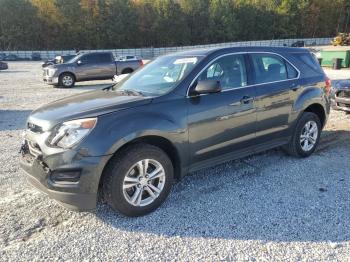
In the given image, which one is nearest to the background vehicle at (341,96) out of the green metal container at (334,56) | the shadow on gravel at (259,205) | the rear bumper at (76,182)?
the shadow on gravel at (259,205)

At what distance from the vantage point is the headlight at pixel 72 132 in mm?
3244

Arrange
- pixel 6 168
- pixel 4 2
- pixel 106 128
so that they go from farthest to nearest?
pixel 4 2, pixel 6 168, pixel 106 128

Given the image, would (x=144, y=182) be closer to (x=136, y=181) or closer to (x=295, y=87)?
(x=136, y=181)

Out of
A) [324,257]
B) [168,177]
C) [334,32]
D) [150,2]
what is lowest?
[324,257]

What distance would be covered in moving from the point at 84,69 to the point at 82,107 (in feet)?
45.0

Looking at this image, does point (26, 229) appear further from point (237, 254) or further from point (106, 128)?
point (237, 254)

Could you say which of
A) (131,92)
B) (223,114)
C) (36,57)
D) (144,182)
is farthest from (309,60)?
(36,57)

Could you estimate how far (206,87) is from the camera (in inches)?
150

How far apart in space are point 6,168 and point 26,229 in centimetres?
202

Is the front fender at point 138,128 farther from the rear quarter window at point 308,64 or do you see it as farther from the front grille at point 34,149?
the rear quarter window at point 308,64

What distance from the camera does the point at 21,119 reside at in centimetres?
884

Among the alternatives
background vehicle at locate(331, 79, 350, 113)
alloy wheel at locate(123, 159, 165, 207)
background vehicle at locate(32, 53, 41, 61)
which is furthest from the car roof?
background vehicle at locate(32, 53, 41, 61)

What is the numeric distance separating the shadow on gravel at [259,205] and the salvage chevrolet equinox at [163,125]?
0.91ft

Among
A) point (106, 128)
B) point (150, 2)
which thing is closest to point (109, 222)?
point (106, 128)
